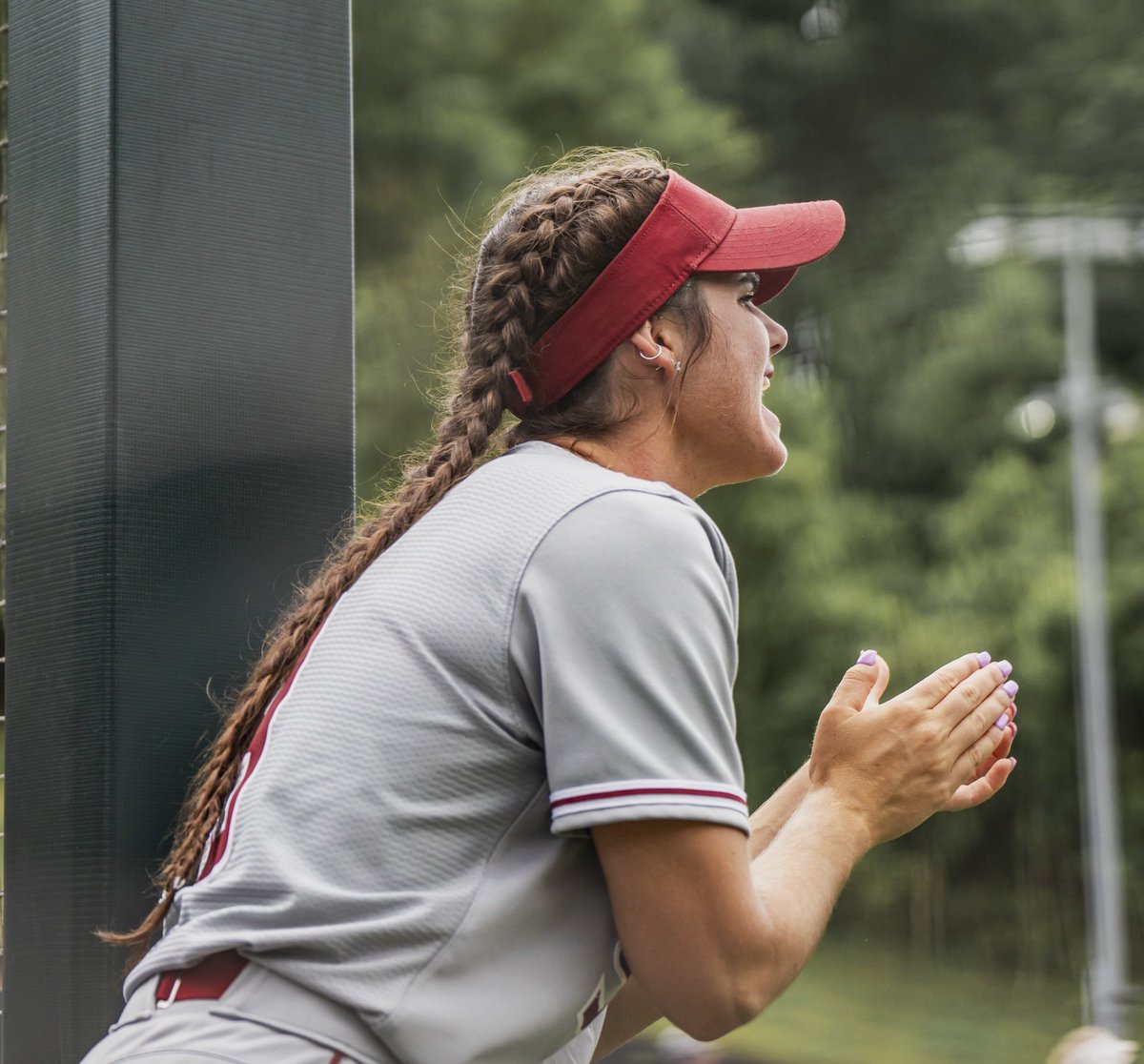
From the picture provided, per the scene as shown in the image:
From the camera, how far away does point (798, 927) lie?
98cm

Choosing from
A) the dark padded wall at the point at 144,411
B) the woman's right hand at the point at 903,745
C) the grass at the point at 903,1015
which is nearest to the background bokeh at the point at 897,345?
the grass at the point at 903,1015

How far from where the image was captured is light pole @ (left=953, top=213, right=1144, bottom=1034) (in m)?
8.54

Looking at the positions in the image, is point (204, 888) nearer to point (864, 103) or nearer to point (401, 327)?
point (401, 327)

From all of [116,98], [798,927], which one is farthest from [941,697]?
[116,98]

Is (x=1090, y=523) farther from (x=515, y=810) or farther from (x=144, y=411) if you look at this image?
(x=515, y=810)

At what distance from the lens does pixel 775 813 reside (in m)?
1.21

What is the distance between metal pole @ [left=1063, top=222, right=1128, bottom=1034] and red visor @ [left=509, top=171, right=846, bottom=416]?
7781mm

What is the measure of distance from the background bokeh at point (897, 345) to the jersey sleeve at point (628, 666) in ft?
24.1

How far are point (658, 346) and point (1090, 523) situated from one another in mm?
8124

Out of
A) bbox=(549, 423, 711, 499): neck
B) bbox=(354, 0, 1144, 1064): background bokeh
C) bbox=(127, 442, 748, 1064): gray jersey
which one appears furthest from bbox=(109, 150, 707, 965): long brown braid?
bbox=(354, 0, 1144, 1064): background bokeh

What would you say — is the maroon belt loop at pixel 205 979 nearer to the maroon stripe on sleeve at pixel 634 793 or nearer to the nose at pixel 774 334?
the maroon stripe on sleeve at pixel 634 793

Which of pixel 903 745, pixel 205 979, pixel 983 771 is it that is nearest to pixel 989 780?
pixel 983 771

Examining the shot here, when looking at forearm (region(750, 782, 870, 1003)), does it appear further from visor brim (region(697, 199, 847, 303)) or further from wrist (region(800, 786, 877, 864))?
visor brim (region(697, 199, 847, 303))

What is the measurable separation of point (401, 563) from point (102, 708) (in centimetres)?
33
